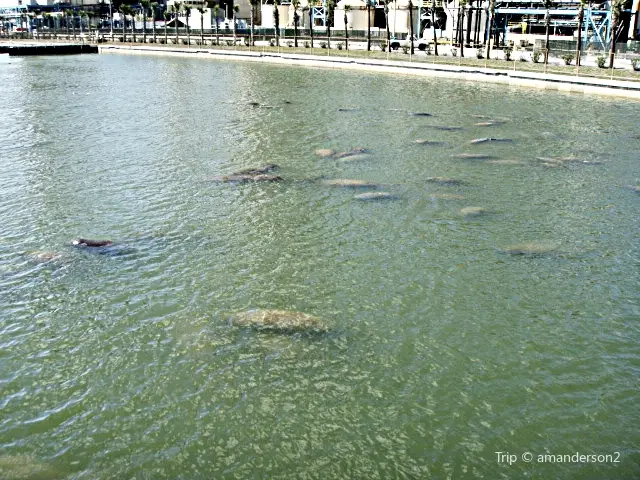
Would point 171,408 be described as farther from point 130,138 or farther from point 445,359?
point 130,138

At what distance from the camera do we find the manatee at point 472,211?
19.3 metres

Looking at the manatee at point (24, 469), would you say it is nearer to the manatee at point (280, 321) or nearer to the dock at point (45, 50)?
the manatee at point (280, 321)

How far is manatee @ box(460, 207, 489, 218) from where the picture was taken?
63.5ft

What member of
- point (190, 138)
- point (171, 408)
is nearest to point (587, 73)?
point (190, 138)

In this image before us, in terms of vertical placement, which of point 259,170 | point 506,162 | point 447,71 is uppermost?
point 447,71

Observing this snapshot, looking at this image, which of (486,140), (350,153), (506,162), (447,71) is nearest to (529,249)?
(506,162)

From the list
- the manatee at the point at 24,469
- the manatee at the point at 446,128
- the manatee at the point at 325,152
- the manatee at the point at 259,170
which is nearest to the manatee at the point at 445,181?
the manatee at the point at 325,152

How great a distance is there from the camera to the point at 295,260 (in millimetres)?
16062

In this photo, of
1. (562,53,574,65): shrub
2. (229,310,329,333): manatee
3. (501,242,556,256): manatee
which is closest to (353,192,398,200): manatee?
(501,242,556,256): manatee

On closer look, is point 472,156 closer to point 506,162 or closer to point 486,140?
point 506,162

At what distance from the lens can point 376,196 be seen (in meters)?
20.8

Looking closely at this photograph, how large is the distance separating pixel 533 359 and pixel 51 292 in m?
9.76

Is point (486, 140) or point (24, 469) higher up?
point (486, 140)

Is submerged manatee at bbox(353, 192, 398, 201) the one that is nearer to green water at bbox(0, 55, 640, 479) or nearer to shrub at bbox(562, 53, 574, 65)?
green water at bbox(0, 55, 640, 479)
